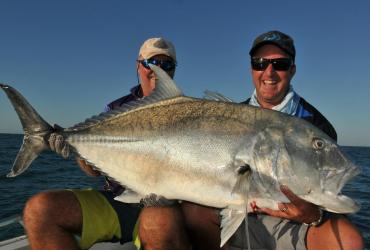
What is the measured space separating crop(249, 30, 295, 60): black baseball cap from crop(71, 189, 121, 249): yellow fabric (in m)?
2.03

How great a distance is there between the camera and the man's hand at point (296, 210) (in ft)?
8.51

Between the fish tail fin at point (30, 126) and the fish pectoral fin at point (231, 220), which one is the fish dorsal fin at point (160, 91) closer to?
the fish tail fin at point (30, 126)

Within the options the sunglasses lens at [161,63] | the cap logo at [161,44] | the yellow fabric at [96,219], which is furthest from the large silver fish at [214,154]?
the cap logo at [161,44]

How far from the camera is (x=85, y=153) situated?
294 centimetres

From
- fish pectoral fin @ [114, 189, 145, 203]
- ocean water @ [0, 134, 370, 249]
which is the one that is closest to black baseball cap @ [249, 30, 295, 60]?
fish pectoral fin @ [114, 189, 145, 203]

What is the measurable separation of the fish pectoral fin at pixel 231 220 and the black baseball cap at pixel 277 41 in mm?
1706

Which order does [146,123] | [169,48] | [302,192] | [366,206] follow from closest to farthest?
[302,192]
[146,123]
[169,48]
[366,206]

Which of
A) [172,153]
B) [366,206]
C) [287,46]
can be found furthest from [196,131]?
[366,206]

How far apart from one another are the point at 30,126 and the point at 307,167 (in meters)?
2.11

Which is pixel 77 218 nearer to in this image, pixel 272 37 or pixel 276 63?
pixel 276 63

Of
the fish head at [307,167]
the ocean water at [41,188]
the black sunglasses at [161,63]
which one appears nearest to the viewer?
the fish head at [307,167]

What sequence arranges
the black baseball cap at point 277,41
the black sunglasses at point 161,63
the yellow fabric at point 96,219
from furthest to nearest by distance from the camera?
the black sunglasses at point 161,63 < the black baseball cap at point 277,41 < the yellow fabric at point 96,219

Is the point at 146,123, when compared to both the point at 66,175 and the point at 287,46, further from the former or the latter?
the point at 66,175

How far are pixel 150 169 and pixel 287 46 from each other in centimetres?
184
